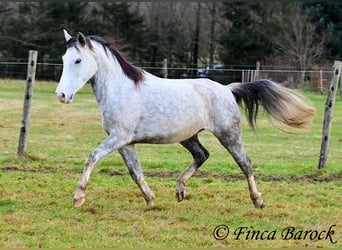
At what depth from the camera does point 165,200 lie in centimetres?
664

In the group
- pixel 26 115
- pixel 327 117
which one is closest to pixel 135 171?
pixel 26 115

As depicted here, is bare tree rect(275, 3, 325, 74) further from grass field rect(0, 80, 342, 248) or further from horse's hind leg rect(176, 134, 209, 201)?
horse's hind leg rect(176, 134, 209, 201)

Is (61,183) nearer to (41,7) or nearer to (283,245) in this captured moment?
(283,245)

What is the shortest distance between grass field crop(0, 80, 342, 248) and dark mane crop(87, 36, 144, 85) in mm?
1413

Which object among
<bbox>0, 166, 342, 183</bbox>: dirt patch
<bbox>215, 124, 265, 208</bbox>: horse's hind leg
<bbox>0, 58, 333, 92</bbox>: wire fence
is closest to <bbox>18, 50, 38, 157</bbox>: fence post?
<bbox>0, 166, 342, 183</bbox>: dirt patch

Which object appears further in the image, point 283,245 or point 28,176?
point 28,176

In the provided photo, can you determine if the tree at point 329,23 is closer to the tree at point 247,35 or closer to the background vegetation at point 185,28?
the background vegetation at point 185,28

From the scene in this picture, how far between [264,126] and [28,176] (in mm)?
9524

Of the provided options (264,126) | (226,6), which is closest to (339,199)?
(264,126)

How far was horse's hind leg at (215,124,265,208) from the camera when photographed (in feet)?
20.7

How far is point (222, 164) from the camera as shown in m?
9.48

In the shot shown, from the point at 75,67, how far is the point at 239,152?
6.81 feet

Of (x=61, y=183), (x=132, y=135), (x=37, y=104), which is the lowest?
(x=37, y=104)

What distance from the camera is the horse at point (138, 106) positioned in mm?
5809
